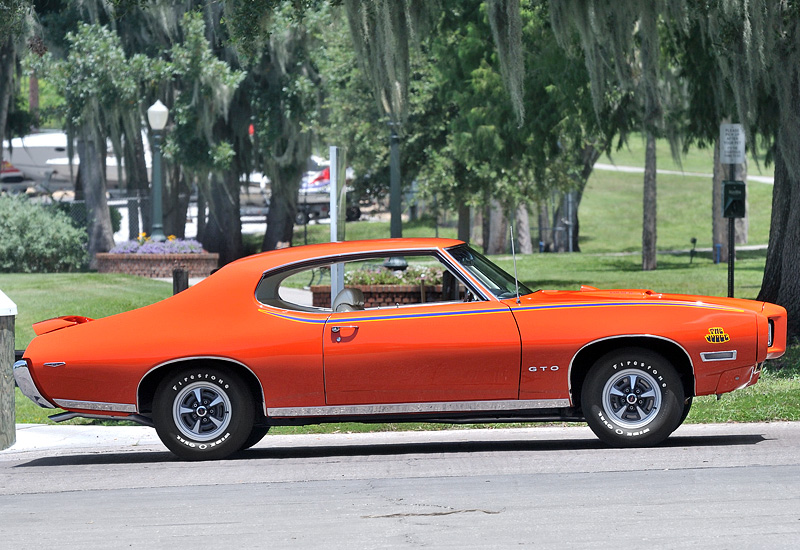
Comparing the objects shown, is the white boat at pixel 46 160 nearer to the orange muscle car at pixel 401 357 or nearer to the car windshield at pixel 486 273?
the orange muscle car at pixel 401 357

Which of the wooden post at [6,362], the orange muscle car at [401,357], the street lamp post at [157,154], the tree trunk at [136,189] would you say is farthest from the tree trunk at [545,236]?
the orange muscle car at [401,357]

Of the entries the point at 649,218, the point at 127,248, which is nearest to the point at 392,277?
the point at 127,248

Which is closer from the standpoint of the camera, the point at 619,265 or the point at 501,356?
the point at 501,356

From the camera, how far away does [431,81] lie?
31.0 metres

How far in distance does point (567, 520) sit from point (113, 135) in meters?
25.3

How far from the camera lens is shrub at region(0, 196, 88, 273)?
28281mm

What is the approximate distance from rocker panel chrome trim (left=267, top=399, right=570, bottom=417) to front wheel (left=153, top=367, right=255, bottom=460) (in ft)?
0.81

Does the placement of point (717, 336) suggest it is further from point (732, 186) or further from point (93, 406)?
point (732, 186)

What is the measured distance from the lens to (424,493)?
7105mm

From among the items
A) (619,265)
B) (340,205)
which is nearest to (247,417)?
(340,205)

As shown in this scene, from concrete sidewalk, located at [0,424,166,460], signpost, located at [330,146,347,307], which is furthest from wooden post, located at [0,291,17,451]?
signpost, located at [330,146,347,307]

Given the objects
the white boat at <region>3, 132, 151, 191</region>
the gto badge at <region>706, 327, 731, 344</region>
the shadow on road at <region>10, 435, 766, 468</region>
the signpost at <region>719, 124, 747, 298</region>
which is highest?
the white boat at <region>3, 132, 151, 191</region>

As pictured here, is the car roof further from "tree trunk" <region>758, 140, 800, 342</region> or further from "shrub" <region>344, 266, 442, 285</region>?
"shrub" <region>344, 266, 442, 285</region>

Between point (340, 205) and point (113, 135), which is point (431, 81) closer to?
point (113, 135)
